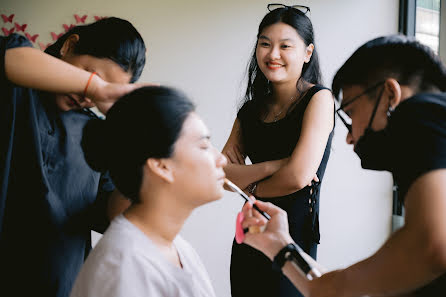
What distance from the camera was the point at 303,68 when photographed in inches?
75.7

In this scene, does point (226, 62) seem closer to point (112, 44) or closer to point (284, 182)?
point (284, 182)

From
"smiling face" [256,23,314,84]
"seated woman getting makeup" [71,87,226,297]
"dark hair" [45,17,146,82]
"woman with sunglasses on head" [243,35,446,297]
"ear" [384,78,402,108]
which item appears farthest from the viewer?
"smiling face" [256,23,314,84]

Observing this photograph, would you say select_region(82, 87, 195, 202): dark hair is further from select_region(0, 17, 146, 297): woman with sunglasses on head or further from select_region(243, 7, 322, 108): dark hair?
select_region(243, 7, 322, 108): dark hair

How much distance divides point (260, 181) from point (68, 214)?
75 centimetres

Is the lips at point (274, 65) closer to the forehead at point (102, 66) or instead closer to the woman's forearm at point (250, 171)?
the woman's forearm at point (250, 171)

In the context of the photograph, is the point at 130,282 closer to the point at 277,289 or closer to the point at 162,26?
the point at 277,289

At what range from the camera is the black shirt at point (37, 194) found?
1.18 meters

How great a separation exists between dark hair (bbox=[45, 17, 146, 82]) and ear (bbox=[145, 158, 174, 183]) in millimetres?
293

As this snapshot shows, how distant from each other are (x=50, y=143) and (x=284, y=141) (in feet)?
2.90

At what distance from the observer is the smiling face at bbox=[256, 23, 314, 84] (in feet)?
5.88

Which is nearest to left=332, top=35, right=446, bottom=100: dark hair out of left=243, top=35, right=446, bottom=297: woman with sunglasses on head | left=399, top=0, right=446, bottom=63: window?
left=243, top=35, right=446, bottom=297: woman with sunglasses on head

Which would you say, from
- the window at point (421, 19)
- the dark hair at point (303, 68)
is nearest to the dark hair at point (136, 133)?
the dark hair at point (303, 68)

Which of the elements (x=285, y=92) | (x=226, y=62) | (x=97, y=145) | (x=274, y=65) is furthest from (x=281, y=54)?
(x=226, y=62)

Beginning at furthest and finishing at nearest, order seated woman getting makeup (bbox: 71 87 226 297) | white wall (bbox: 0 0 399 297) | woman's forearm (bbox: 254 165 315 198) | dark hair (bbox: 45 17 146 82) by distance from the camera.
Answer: white wall (bbox: 0 0 399 297) → woman's forearm (bbox: 254 165 315 198) → dark hair (bbox: 45 17 146 82) → seated woman getting makeup (bbox: 71 87 226 297)
